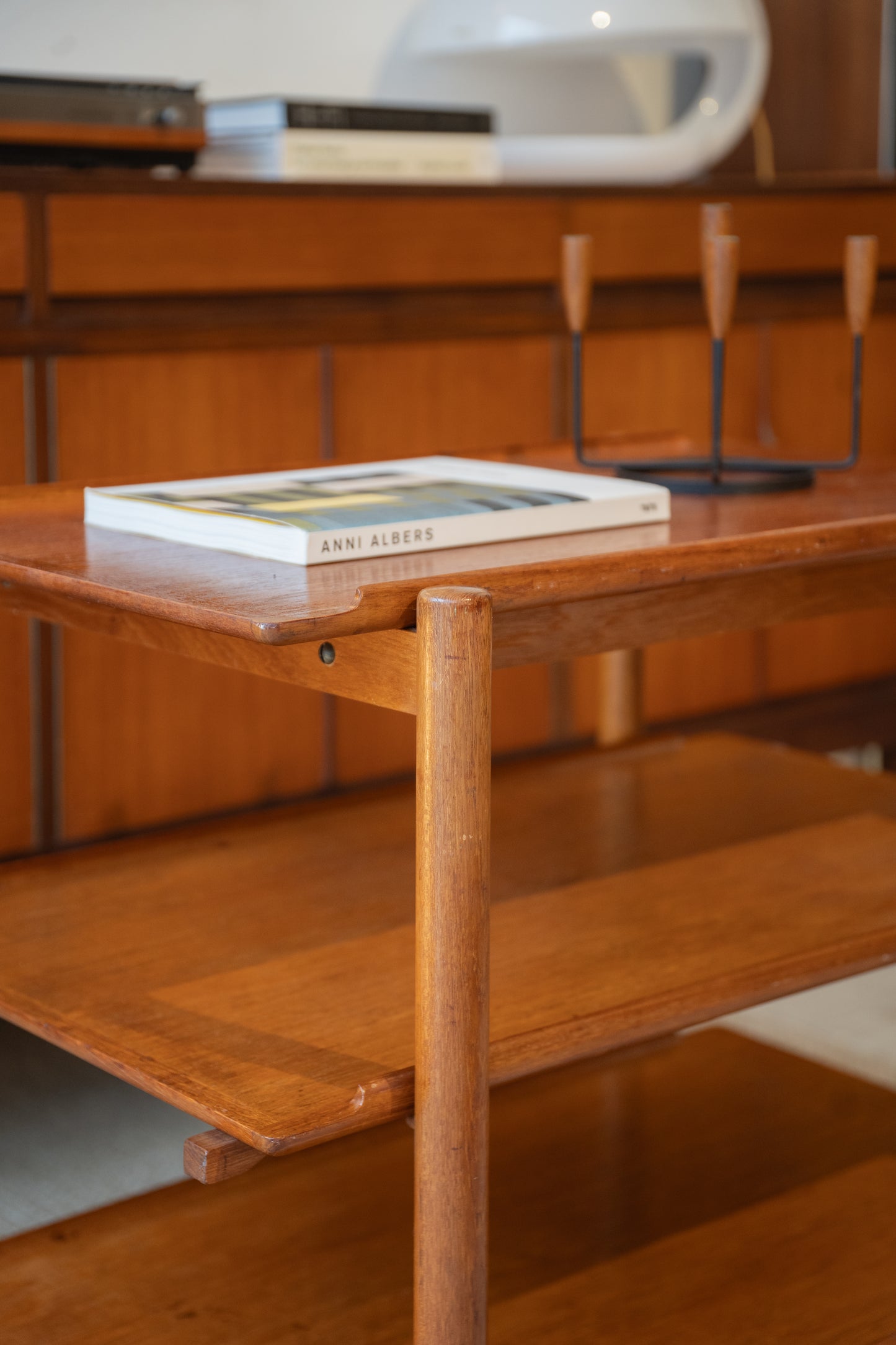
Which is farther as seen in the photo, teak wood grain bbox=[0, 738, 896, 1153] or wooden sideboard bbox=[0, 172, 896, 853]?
wooden sideboard bbox=[0, 172, 896, 853]

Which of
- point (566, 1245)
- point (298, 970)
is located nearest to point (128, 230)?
point (298, 970)

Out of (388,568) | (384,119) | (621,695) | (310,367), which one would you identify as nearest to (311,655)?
(388,568)

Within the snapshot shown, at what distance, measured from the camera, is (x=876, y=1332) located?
117cm

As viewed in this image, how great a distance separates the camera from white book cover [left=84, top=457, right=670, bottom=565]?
97cm

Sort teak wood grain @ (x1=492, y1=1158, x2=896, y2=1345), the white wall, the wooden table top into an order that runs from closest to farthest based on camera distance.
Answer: the wooden table top, teak wood grain @ (x1=492, y1=1158, x2=896, y2=1345), the white wall

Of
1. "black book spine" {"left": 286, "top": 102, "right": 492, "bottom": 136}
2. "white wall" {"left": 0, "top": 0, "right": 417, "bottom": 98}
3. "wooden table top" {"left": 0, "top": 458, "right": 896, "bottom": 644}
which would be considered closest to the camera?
"wooden table top" {"left": 0, "top": 458, "right": 896, "bottom": 644}

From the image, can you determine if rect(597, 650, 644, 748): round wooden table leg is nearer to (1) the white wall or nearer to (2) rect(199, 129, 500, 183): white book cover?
(2) rect(199, 129, 500, 183): white book cover

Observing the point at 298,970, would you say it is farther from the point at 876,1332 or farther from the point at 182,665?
the point at 182,665

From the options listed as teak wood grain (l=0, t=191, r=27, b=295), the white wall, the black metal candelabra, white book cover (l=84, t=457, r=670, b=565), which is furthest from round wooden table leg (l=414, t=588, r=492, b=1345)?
the white wall

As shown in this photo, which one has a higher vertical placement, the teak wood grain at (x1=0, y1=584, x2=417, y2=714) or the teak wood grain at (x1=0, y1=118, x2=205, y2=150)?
the teak wood grain at (x1=0, y1=118, x2=205, y2=150)

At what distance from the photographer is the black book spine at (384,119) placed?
6.12 ft

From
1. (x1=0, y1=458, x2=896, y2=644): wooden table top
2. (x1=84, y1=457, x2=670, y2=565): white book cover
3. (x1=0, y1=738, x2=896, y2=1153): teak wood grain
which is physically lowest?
(x1=0, y1=738, x2=896, y2=1153): teak wood grain

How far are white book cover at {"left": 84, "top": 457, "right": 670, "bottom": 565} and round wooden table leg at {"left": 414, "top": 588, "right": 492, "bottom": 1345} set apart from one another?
0.45ft

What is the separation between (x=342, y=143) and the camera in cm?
190
